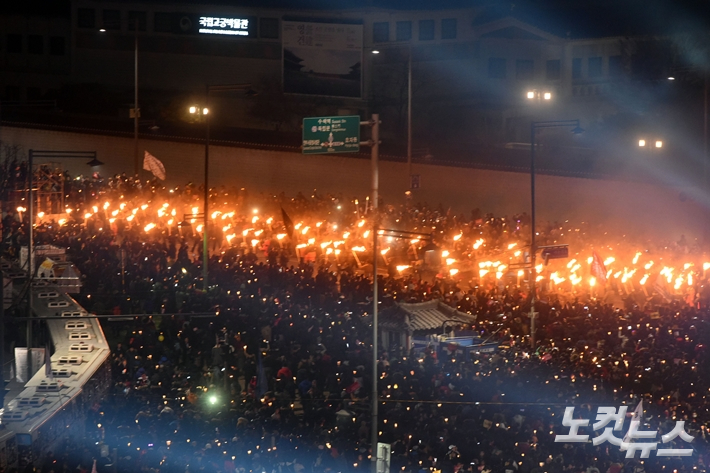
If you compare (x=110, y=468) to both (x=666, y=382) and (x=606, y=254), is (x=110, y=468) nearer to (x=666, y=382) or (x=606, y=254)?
(x=666, y=382)

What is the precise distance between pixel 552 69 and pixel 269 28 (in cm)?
1365

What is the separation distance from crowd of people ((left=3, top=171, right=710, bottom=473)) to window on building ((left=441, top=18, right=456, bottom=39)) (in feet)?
78.2

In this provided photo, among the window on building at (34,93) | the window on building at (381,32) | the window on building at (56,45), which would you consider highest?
the window on building at (381,32)

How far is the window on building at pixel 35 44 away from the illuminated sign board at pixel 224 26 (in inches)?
303

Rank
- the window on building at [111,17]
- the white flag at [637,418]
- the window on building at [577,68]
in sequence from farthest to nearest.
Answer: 1. the window on building at [111,17]
2. the window on building at [577,68]
3. the white flag at [637,418]

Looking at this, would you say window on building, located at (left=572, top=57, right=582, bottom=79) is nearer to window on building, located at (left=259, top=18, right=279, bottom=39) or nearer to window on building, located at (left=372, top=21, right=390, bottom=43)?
→ window on building, located at (left=372, top=21, right=390, bottom=43)

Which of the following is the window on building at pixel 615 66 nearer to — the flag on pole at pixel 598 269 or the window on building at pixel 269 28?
the window on building at pixel 269 28

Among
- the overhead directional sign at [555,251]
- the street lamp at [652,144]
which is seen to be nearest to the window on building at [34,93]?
the street lamp at [652,144]

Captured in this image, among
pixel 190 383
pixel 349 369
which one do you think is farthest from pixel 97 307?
pixel 349 369

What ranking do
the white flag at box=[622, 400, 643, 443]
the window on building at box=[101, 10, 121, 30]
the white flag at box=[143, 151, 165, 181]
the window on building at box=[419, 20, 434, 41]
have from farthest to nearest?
the window on building at box=[419, 20, 434, 41] < the window on building at box=[101, 10, 121, 30] < the white flag at box=[143, 151, 165, 181] < the white flag at box=[622, 400, 643, 443]

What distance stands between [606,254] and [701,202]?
7.91 m

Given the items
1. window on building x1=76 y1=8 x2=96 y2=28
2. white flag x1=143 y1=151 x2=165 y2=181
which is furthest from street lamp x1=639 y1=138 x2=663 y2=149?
window on building x1=76 y1=8 x2=96 y2=28

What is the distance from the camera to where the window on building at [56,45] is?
168ft

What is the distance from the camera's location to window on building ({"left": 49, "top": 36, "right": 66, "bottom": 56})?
5134cm
